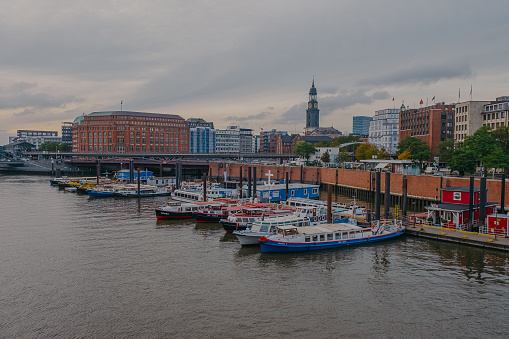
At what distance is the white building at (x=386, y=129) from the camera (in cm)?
17988

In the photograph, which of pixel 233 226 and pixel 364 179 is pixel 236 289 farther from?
pixel 364 179

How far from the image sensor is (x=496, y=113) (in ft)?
371

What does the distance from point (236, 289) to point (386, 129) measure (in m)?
160

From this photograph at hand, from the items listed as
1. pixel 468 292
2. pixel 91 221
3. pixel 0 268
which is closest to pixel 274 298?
pixel 468 292

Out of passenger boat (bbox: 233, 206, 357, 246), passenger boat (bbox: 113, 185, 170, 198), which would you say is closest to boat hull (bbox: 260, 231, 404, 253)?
passenger boat (bbox: 233, 206, 357, 246)

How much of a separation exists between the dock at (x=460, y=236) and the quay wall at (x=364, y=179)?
32.7 feet

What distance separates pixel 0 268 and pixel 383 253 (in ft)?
118

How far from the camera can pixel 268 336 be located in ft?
87.1

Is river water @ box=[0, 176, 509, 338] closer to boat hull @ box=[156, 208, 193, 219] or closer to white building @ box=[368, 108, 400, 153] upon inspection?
boat hull @ box=[156, 208, 193, 219]

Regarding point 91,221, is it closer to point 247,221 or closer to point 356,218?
point 247,221

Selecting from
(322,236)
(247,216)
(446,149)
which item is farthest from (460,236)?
(446,149)

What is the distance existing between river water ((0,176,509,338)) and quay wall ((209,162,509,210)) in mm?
21550

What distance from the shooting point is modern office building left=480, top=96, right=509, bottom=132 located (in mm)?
108938

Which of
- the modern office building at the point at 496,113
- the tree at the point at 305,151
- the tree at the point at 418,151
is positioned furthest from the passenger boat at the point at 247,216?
the tree at the point at 305,151
